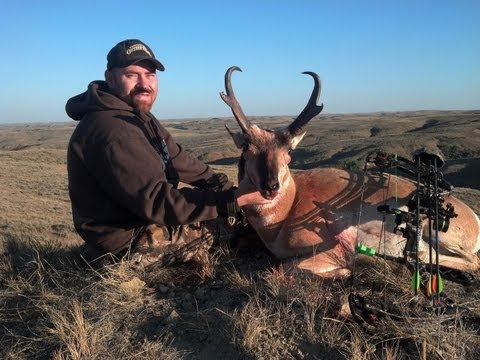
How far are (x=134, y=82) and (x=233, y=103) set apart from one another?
4.18ft

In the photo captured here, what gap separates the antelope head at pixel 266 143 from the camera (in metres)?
5.20

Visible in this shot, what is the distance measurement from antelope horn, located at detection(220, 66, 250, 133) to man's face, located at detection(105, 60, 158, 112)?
0.99 m

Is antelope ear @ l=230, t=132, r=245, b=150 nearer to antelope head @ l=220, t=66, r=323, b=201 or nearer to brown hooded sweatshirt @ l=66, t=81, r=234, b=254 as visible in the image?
antelope head @ l=220, t=66, r=323, b=201

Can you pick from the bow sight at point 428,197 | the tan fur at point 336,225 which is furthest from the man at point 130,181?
the bow sight at point 428,197

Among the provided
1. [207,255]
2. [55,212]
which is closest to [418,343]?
[207,255]

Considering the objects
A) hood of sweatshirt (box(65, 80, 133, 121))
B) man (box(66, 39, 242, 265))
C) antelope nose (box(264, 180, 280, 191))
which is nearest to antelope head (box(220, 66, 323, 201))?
antelope nose (box(264, 180, 280, 191))

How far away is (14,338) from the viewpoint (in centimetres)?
431

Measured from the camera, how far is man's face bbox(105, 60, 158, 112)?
5.69 meters

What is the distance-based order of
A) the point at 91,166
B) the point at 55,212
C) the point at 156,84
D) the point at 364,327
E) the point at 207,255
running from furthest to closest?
the point at 55,212
the point at 156,84
the point at 207,255
the point at 91,166
the point at 364,327

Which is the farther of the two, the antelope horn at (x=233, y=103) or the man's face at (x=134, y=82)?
the man's face at (x=134, y=82)

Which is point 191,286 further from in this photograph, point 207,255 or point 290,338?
point 290,338

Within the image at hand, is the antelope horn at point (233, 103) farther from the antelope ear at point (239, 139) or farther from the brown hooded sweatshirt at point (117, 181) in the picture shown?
the brown hooded sweatshirt at point (117, 181)

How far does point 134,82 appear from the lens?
226 inches

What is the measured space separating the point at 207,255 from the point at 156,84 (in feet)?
7.55
